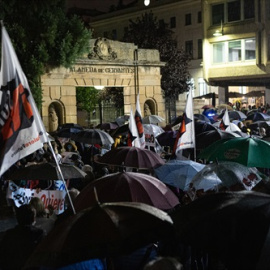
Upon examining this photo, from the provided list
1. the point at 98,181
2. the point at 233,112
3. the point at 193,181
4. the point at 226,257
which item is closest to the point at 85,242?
the point at 226,257

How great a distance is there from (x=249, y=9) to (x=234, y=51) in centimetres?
351

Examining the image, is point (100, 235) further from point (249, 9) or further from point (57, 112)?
point (249, 9)

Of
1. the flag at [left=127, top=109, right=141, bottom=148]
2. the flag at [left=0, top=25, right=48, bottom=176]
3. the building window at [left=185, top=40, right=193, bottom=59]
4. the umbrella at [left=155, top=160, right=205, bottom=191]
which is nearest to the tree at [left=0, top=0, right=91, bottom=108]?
the flag at [left=127, top=109, right=141, bottom=148]

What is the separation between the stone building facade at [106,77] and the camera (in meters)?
25.2

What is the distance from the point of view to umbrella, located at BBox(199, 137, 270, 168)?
8648 mm

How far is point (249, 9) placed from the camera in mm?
42625

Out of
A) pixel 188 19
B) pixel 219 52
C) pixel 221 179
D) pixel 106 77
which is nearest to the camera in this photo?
pixel 221 179

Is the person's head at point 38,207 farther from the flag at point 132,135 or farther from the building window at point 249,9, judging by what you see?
the building window at point 249,9

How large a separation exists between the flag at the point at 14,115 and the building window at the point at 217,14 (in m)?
40.2

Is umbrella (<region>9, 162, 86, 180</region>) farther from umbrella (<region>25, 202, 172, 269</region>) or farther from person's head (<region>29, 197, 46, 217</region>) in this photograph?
umbrella (<region>25, 202, 172, 269</region>)

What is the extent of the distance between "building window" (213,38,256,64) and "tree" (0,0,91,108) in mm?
21689

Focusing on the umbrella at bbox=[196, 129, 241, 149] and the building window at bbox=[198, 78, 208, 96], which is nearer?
the umbrella at bbox=[196, 129, 241, 149]

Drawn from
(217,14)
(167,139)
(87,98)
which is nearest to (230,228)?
(167,139)

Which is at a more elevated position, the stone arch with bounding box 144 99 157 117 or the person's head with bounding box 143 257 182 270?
the stone arch with bounding box 144 99 157 117
